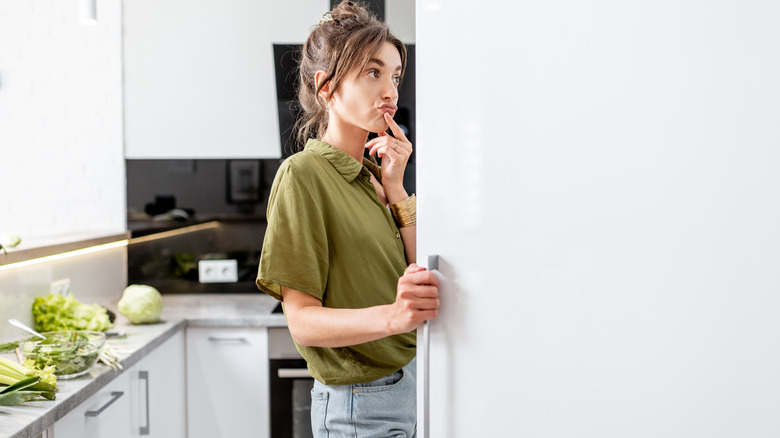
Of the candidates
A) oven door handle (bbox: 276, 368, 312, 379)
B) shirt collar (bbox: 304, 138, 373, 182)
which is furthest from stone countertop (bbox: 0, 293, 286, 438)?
shirt collar (bbox: 304, 138, 373, 182)

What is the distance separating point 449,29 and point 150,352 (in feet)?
5.11

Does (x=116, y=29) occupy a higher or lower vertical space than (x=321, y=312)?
higher

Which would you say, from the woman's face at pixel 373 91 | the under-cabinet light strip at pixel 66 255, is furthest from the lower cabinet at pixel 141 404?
the woman's face at pixel 373 91

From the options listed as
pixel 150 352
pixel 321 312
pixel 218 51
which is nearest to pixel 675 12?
pixel 321 312

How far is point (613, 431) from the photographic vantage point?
0.72 metres

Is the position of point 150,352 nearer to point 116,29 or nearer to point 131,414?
point 131,414

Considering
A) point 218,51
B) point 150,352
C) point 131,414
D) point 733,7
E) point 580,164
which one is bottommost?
point 131,414

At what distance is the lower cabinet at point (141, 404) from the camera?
1.58 meters

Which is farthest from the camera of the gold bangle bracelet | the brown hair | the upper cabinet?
the upper cabinet

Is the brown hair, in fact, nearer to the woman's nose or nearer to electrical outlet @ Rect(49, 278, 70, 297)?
the woman's nose

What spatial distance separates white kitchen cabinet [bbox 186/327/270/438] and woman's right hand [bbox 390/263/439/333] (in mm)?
1523

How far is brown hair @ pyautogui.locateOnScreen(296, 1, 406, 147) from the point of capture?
1139 millimetres

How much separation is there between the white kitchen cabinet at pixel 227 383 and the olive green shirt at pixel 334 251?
119 cm

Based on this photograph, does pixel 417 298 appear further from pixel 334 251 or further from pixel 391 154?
pixel 391 154
